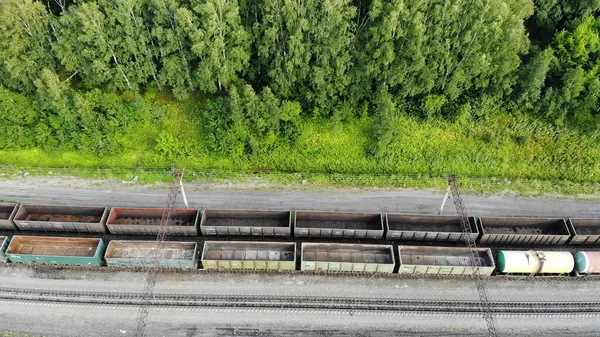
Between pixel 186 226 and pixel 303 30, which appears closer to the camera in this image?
pixel 186 226

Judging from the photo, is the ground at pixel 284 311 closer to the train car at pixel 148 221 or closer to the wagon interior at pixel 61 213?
the wagon interior at pixel 61 213

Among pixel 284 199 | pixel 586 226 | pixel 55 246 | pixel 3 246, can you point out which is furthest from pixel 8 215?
pixel 586 226

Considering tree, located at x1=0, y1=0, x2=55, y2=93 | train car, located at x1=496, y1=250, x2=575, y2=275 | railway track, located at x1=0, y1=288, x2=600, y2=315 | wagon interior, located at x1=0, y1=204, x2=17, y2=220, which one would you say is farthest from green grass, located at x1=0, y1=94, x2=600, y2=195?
railway track, located at x1=0, y1=288, x2=600, y2=315

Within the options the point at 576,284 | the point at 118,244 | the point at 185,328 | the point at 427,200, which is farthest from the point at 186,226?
the point at 576,284

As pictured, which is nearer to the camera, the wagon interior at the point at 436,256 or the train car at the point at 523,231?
the wagon interior at the point at 436,256

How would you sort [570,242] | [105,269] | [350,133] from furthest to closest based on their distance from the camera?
[350,133]
[570,242]
[105,269]

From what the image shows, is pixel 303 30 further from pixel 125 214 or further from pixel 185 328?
pixel 185 328

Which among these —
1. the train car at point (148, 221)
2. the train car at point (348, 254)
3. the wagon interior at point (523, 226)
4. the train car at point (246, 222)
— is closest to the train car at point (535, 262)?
the wagon interior at point (523, 226)
